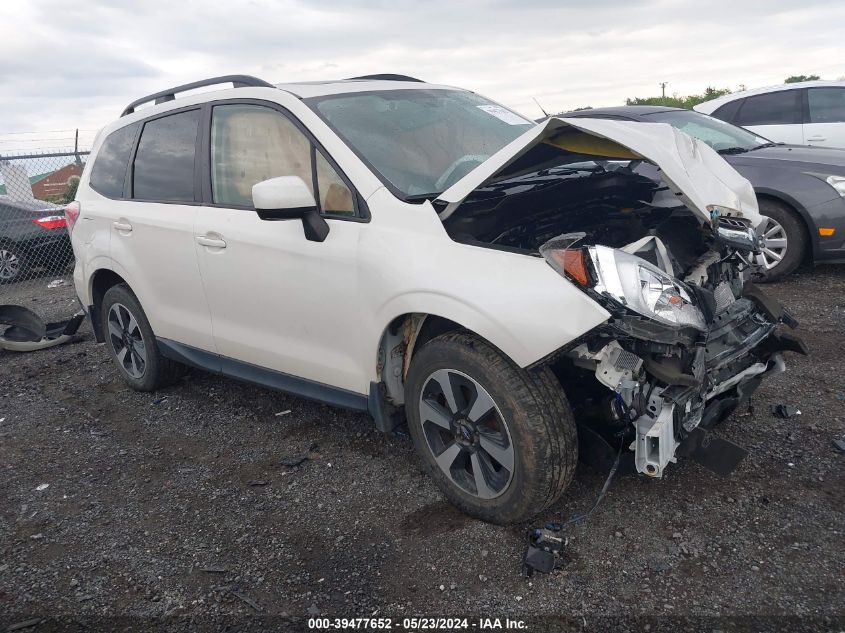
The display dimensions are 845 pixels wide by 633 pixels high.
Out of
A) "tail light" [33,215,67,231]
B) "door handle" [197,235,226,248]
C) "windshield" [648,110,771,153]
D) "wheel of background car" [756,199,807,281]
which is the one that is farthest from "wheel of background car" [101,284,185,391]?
"tail light" [33,215,67,231]

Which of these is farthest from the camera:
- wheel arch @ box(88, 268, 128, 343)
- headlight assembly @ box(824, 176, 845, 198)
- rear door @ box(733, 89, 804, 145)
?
rear door @ box(733, 89, 804, 145)

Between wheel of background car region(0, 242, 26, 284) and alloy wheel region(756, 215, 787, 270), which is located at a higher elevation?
wheel of background car region(0, 242, 26, 284)

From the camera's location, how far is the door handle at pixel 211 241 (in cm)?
366

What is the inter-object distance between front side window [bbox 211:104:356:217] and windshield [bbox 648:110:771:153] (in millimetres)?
4377

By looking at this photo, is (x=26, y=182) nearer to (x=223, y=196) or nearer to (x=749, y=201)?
(x=223, y=196)

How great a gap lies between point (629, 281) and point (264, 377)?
2.12 metres

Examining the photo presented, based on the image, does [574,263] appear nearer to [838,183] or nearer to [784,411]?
[784,411]

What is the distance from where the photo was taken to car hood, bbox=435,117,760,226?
2.72 m

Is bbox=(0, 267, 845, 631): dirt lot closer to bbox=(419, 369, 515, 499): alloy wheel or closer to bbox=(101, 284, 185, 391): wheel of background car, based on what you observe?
bbox=(419, 369, 515, 499): alloy wheel

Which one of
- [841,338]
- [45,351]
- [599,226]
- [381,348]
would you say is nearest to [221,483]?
[381,348]

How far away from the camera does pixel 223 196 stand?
375 cm

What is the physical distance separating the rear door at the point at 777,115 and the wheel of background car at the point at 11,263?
33.6 ft

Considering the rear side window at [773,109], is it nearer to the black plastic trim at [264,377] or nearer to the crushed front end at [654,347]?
the crushed front end at [654,347]

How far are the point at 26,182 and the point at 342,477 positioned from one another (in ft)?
35.0
